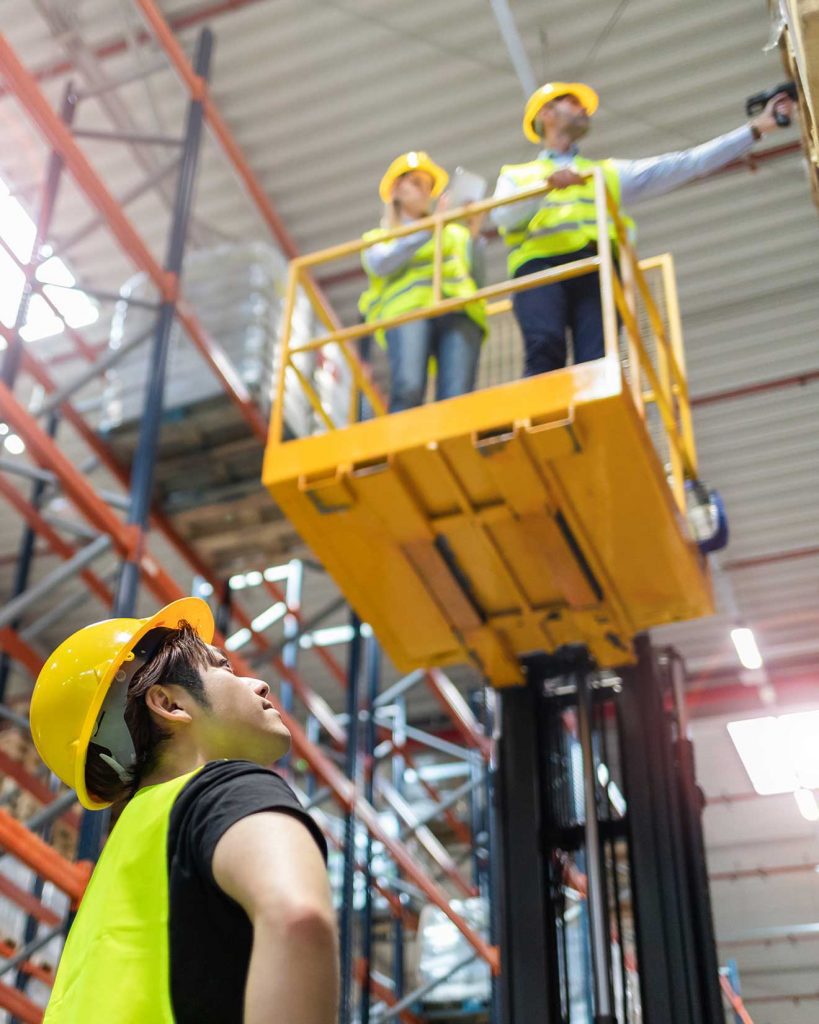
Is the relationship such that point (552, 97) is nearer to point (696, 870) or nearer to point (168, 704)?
point (696, 870)

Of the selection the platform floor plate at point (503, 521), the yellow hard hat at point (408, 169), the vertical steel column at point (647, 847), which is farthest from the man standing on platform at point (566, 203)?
the vertical steel column at point (647, 847)

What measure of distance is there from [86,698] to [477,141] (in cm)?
938

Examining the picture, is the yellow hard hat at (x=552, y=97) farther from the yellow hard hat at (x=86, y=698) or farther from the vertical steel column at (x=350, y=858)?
the vertical steel column at (x=350, y=858)

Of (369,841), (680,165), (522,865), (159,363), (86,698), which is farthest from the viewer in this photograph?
(369,841)

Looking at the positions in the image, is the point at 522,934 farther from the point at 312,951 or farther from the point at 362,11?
the point at 362,11

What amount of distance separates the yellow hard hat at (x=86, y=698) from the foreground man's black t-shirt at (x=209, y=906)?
0.48 m

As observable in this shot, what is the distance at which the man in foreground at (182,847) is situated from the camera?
1397 millimetres

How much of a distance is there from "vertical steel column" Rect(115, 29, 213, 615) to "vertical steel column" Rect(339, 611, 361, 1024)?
3500 mm

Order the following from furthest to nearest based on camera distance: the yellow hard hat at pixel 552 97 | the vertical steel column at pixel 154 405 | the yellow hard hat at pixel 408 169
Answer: the yellow hard hat at pixel 408 169 → the yellow hard hat at pixel 552 97 → the vertical steel column at pixel 154 405

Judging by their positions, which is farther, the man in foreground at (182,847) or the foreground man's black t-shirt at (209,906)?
the foreground man's black t-shirt at (209,906)

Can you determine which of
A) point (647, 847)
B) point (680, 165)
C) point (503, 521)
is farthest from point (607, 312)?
point (647, 847)

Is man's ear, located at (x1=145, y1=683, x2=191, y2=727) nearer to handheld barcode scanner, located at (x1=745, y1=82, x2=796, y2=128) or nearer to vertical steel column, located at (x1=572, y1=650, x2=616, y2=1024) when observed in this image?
vertical steel column, located at (x1=572, y1=650, x2=616, y2=1024)

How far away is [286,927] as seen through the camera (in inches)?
54.1

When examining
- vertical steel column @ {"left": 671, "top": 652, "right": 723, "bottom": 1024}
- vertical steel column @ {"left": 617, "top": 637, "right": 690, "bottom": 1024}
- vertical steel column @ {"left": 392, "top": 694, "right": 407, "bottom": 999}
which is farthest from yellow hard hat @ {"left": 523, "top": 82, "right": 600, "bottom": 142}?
vertical steel column @ {"left": 392, "top": 694, "right": 407, "bottom": 999}
